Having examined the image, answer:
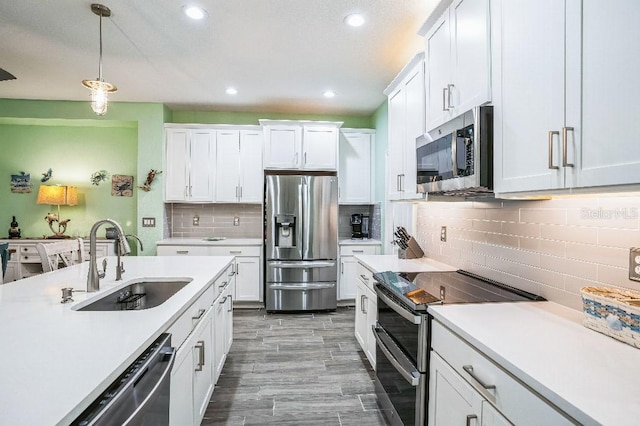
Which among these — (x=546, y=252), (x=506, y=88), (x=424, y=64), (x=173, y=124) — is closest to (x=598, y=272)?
(x=546, y=252)

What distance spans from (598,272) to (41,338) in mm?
2009

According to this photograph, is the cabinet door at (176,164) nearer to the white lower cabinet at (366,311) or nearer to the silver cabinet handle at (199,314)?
the white lower cabinet at (366,311)

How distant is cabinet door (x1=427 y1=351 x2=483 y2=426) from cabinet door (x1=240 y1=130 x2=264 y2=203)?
3.40 m

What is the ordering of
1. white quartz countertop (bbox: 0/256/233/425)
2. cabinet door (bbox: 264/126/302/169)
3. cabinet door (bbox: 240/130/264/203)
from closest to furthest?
white quartz countertop (bbox: 0/256/233/425), cabinet door (bbox: 264/126/302/169), cabinet door (bbox: 240/130/264/203)

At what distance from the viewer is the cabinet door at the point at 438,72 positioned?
188 cm

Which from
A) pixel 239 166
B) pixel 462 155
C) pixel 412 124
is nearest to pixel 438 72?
pixel 412 124

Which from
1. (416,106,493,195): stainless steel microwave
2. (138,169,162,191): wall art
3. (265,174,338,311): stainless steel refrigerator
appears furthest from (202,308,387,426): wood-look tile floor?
(138,169,162,191): wall art

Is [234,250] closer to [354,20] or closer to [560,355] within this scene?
[354,20]

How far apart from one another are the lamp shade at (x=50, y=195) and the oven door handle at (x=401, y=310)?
4545 millimetres

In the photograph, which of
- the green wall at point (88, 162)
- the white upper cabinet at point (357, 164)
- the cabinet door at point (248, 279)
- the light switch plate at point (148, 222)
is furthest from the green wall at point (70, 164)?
the white upper cabinet at point (357, 164)

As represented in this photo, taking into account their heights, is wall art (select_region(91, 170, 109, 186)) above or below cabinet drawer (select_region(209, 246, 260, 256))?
above

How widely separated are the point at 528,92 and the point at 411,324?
43.4 inches

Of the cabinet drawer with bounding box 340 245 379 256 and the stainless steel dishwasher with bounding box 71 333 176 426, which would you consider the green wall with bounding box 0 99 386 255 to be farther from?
the stainless steel dishwasher with bounding box 71 333 176 426

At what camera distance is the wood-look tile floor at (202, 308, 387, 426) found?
2143mm
